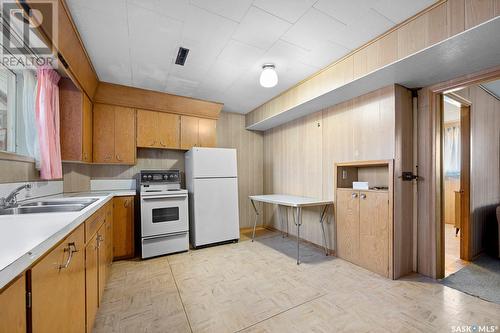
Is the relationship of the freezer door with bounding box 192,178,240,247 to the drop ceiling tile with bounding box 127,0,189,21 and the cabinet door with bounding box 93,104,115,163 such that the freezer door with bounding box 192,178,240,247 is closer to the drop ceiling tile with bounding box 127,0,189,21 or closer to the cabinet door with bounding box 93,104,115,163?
the cabinet door with bounding box 93,104,115,163

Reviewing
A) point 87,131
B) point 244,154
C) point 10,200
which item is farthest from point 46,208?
point 244,154

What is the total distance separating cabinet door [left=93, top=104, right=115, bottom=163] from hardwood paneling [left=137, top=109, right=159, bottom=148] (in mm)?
344

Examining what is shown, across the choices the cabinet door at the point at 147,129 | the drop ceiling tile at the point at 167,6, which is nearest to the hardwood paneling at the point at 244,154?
the cabinet door at the point at 147,129

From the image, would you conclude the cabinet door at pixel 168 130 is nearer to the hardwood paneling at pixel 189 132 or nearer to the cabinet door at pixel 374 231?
the hardwood paneling at pixel 189 132

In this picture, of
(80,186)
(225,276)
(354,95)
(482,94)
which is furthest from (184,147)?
(482,94)

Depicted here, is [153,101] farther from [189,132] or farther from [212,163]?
[212,163]

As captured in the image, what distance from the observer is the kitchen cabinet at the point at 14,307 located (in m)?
0.59

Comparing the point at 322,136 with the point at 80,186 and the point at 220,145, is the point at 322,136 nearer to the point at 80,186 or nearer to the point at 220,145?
the point at 220,145

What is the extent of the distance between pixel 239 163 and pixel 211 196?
1311mm

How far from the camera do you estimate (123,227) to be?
2.96 metres

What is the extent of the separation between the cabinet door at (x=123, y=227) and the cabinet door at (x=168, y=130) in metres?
1.04

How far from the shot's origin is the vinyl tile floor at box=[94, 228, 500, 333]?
1.68m

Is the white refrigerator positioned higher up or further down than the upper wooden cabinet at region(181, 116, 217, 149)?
further down

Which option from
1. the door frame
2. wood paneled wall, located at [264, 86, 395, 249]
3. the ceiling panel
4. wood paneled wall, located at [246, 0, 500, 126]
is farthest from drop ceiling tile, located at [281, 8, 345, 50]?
the door frame
